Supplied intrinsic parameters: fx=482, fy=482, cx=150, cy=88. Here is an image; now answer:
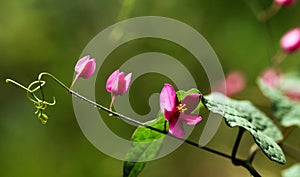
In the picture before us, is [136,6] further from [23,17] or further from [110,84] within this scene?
[110,84]

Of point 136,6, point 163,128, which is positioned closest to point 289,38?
point 163,128

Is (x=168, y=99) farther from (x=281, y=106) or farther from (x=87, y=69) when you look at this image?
(x=281, y=106)

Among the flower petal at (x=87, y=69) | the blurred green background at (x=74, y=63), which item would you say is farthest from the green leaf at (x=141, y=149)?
the blurred green background at (x=74, y=63)

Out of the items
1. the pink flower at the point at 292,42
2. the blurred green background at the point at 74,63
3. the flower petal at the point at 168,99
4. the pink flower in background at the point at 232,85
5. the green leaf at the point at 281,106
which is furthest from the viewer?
the blurred green background at the point at 74,63

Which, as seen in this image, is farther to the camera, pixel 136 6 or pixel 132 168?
pixel 136 6

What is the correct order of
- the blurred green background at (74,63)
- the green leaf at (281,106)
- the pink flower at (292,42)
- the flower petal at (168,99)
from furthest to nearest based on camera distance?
the blurred green background at (74,63), the pink flower at (292,42), the green leaf at (281,106), the flower petal at (168,99)

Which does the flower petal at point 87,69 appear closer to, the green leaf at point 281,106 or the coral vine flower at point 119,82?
the coral vine flower at point 119,82
